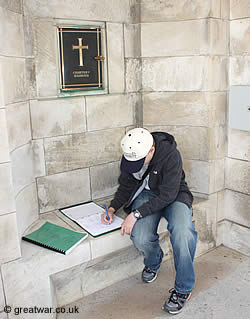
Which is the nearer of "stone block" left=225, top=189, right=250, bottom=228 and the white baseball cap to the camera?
the white baseball cap

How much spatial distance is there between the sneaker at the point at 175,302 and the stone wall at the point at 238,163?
1.02 metres

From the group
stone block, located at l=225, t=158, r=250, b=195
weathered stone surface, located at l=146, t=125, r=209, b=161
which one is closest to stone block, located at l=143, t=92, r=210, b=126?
weathered stone surface, located at l=146, t=125, r=209, b=161

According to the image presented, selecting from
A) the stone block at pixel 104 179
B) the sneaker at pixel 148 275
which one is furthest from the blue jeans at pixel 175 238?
the stone block at pixel 104 179

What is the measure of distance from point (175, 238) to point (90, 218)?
758 millimetres

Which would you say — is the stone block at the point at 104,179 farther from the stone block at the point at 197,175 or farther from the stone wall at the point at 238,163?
the stone wall at the point at 238,163

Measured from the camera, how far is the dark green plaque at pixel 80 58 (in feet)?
9.47

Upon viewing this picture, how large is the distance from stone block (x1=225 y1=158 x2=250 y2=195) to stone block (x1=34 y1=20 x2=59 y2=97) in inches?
66.0

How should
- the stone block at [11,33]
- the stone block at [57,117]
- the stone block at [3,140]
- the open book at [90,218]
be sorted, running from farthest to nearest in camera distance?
the stone block at [57,117]
the open book at [90,218]
the stone block at [11,33]
the stone block at [3,140]

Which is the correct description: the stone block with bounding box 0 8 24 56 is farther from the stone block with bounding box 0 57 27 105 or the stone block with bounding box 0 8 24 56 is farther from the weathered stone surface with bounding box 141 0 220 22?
the weathered stone surface with bounding box 141 0 220 22

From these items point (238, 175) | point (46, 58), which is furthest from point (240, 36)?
point (46, 58)

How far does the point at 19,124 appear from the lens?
2.54 metres

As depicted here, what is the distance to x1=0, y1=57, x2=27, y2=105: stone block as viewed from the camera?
225cm

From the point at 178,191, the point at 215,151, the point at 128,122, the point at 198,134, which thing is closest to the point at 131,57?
the point at 128,122

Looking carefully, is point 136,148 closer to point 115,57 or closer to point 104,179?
point 104,179
